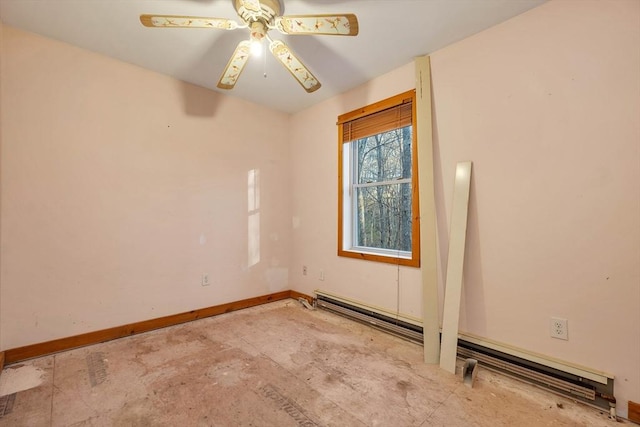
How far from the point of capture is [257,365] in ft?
6.66

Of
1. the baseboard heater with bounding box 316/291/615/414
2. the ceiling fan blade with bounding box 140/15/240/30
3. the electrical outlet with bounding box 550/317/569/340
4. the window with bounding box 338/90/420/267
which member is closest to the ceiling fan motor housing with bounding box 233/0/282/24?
the ceiling fan blade with bounding box 140/15/240/30

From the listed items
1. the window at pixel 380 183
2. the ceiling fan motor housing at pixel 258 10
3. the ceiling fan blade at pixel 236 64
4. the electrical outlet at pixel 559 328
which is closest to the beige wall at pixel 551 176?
the electrical outlet at pixel 559 328

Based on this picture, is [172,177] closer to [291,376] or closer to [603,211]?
[291,376]

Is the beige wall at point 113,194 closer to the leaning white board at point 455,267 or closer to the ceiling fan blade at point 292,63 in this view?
the ceiling fan blade at point 292,63

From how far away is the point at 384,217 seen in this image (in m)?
2.89

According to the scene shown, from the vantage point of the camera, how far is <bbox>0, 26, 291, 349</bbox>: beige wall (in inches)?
82.3

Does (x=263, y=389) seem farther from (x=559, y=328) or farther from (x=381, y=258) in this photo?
(x=559, y=328)

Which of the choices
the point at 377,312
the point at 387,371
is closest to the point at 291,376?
the point at 387,371

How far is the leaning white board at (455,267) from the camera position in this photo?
201 cm

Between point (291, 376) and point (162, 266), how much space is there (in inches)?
67.5

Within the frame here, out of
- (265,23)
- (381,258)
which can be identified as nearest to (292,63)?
(265,23)

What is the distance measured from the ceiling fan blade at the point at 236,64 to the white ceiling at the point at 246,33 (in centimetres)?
36

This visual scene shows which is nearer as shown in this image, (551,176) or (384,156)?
(551,176)

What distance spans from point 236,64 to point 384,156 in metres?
1.65
